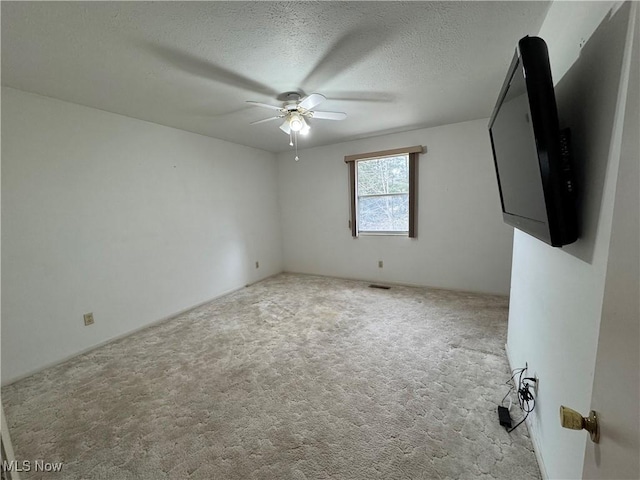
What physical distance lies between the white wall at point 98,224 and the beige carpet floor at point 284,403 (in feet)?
1.09

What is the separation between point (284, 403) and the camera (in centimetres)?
173

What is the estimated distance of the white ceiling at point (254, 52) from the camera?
135 cm

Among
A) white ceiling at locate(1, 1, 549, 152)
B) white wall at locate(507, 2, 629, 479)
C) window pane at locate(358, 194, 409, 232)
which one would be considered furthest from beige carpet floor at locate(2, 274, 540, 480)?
white ceiling at locate(1, 1, 549, 152)

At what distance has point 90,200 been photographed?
2.48 meters

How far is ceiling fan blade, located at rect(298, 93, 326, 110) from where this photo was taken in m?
1.98

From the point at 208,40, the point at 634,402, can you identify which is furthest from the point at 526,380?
the point at 208,40

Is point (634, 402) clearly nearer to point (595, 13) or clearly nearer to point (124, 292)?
point (595, 13)

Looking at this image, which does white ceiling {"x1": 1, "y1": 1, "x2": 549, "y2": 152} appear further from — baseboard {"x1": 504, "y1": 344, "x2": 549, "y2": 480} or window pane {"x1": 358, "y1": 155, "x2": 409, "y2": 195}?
baseboard {"x1": 504, "y1": 344, "x2": 549, "y2": 480}

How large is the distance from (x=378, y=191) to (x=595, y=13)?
126 inches

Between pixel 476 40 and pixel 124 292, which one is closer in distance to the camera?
pixel 476 40

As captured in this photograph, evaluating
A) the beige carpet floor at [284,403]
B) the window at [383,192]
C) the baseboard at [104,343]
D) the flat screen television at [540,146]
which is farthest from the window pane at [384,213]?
the flat screen television at [540,146]

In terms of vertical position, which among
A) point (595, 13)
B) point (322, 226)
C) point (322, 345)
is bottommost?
point (322, 345)

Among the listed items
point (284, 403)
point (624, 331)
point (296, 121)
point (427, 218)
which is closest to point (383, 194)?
point (427, 218)

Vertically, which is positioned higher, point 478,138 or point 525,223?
point 478,138
